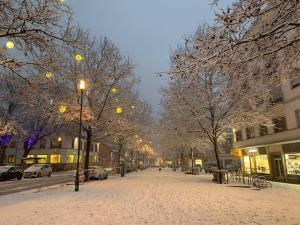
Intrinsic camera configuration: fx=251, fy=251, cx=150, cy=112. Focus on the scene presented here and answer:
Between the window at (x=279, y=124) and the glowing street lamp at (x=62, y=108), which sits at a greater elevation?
the glowing street lamp at (x=62, y=108)

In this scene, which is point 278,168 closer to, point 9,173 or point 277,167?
point 277,167

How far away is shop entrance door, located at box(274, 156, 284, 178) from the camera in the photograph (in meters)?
24.5

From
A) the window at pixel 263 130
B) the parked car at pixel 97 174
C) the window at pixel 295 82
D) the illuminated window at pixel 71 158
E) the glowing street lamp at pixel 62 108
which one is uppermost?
the window at pixel 295 82

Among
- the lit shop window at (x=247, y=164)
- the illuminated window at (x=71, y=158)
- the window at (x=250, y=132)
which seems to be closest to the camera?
the window at (x=250, y=132)

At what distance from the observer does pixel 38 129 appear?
136ft

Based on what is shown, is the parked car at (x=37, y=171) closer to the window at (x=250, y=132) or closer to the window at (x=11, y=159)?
the window at (x=250, y=132)

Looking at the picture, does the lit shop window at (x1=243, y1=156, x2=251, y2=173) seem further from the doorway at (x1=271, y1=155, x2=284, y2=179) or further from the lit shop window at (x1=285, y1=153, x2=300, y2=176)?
the lit shop window at (x1=285, y1=153, x2=300, y2=176)

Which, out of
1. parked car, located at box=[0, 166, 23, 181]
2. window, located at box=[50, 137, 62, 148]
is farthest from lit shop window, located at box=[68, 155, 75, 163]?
parked car, located at box=[0, 166, 23, 181]

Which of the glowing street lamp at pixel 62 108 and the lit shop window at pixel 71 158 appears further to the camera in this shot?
the lit shop window at pixel 71 158

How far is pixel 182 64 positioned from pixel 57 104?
51.8 feet

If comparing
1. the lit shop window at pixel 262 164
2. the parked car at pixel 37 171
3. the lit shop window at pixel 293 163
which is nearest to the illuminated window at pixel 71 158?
the parked car at pixel 37 171

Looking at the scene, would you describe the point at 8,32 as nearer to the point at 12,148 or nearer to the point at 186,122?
the point at 186,122

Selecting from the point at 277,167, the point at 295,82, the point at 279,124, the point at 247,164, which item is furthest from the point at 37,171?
the point at 295,82

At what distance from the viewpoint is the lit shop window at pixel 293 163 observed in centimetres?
2174
